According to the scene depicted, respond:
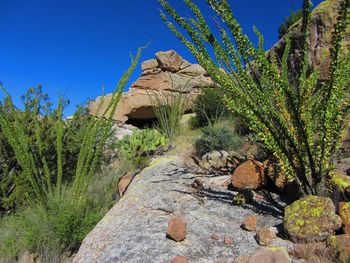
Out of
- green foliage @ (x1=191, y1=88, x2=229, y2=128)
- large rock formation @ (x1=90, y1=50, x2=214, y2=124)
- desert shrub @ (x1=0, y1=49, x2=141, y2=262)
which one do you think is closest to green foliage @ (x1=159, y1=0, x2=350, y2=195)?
desert shrub @ (x1=0, y1=49, x2=141, y2=262)

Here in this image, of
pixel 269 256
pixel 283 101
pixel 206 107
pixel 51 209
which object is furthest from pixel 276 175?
pixel 206 107

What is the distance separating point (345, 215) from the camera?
2.86m

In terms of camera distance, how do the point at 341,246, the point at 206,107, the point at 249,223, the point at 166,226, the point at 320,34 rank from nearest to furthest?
the point at 341,246 < the point at 249,223 < the point at 166,226 < the point at 320,34 < the point at 206,107

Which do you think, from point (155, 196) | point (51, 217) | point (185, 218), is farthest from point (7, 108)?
point (185, 218)

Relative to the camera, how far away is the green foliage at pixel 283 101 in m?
3.17

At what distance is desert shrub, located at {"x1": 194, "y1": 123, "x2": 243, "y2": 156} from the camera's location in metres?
6.42

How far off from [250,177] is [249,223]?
0.97m

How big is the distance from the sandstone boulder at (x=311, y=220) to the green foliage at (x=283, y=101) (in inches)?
15.2

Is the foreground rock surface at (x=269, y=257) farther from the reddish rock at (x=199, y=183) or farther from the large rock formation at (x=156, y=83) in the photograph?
the large rock formation at (x=156, y=83)

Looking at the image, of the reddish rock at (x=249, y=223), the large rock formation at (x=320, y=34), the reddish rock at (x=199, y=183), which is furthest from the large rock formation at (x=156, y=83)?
the reddish rock at (x=249, y=223)

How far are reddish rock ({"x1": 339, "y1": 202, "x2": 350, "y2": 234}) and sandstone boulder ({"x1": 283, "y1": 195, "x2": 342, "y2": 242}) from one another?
0.14 ft

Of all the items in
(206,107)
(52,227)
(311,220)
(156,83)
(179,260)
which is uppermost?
(156,83)

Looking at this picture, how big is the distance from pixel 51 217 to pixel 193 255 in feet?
7.28

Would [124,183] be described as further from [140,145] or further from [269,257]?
[269,257]
